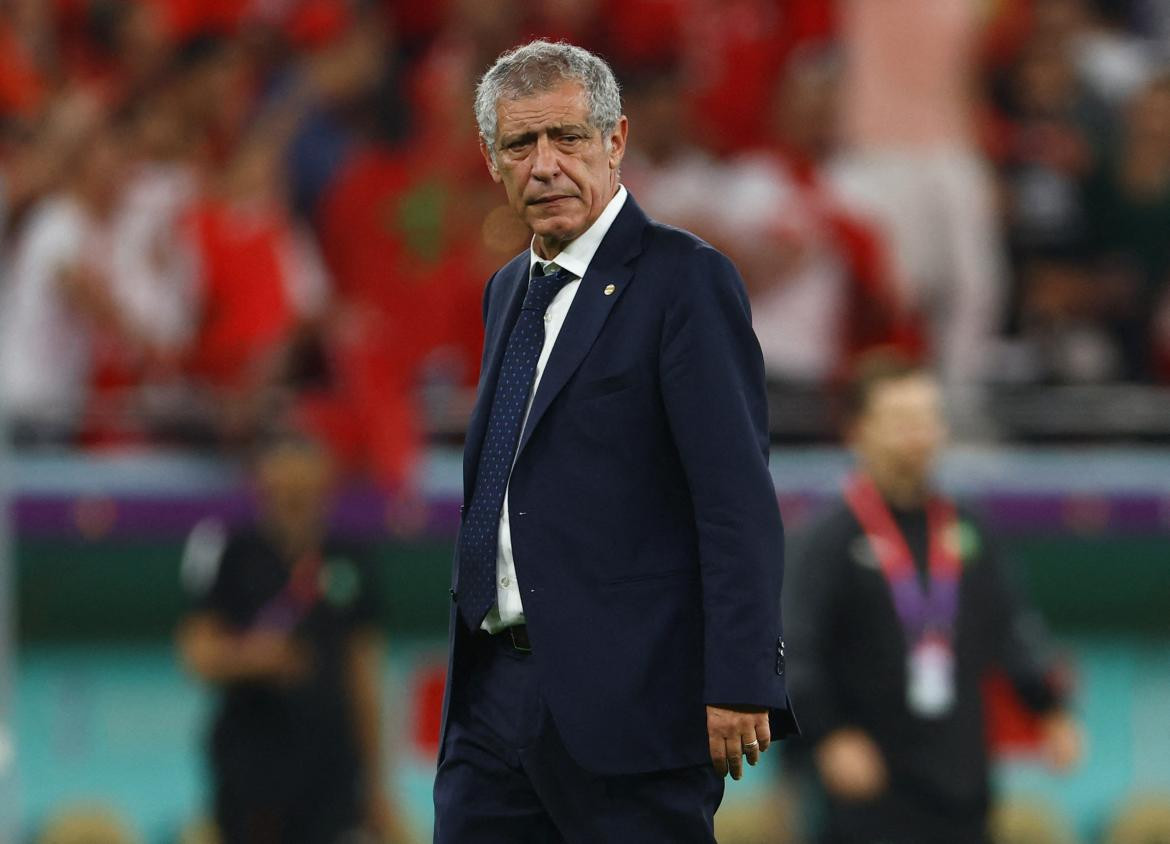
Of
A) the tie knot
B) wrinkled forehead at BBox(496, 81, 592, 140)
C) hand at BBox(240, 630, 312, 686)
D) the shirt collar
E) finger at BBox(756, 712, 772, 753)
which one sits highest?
wrinkled forehead at BBox(496, 81, 592, 140)

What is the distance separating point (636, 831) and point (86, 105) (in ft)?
17.9

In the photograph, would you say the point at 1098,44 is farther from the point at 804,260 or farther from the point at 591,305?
the point at 591,305

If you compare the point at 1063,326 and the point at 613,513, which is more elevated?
the point at 613,513

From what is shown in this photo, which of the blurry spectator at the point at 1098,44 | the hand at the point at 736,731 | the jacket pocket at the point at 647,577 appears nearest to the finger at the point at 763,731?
the hand at the point at 736,731

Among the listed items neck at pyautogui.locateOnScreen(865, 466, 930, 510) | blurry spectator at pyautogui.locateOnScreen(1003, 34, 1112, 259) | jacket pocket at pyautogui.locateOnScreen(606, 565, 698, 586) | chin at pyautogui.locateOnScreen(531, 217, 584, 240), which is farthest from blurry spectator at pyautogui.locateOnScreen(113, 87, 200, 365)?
jacket pocket at pyautogui.locateOnScreen(606, 565, 698, 586)

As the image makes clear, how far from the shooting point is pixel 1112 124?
9.19 meters

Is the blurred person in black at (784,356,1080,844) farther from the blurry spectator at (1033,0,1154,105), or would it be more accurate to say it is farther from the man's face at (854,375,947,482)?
the blurry spectator at (1033,0,1154,105)

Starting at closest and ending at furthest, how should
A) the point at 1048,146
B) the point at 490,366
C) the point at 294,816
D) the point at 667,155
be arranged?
the point at 490,366, the point at 294,816, the point at 667,155, the point at 1048,146

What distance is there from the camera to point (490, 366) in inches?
147

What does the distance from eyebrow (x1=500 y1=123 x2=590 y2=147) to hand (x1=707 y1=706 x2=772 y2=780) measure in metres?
0.97

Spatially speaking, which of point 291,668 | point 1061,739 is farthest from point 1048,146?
point 291,668

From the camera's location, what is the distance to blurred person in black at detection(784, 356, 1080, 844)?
6.28 m

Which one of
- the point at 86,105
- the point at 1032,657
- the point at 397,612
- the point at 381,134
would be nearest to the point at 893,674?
the point at 1032,657

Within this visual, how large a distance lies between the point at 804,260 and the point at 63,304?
9.51 ft
